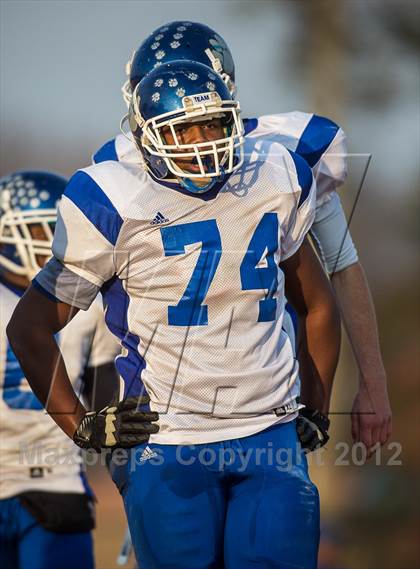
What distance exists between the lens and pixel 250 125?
12.5 ft

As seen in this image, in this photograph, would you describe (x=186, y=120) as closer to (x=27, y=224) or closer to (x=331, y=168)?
(x=331, y=168)

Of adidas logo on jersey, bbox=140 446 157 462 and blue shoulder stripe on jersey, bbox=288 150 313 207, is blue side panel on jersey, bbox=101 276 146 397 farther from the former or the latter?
blue shoulder stripe on jersey, bbox=288 150 313 207

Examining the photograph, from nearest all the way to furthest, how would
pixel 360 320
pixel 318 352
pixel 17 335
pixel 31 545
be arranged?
pixel 17 335 < pixel 318 352 < pixel 360 320 < pixel 31 545

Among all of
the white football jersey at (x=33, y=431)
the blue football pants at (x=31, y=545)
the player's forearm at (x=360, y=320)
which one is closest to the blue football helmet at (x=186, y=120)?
the player's forearm at (x=360, y=320)

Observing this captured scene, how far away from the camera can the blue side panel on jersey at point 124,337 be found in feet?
10.3

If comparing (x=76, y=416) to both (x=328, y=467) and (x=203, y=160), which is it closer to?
(x=203, y=160)

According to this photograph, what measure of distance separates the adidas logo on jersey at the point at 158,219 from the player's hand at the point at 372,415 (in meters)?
1.08

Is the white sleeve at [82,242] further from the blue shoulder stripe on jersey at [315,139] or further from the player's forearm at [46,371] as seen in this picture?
the blue shoulder stripe on jersey at [315,139]

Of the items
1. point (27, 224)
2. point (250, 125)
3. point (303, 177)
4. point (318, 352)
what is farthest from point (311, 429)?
point (27, 224)

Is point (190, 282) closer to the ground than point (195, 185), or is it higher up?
closer to the ground

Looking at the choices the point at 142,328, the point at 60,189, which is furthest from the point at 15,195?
the point at 142,328

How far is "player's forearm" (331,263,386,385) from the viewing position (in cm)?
379

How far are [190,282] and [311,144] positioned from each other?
2.91 ft

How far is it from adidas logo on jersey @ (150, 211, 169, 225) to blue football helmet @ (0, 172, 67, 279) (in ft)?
4.51
